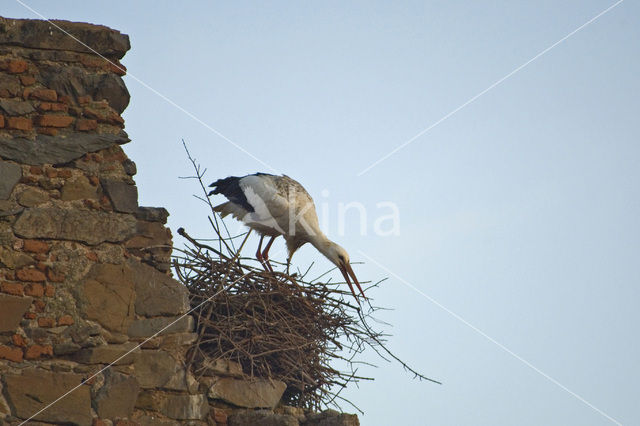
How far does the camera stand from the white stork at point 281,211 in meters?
7.75

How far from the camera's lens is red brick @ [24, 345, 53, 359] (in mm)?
4105

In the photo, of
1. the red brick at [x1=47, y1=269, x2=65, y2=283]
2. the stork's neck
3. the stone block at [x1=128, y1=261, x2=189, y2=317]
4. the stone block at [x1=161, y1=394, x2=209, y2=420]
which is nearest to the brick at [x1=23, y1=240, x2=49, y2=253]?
the red brick at [x1=47, y1=269, x2=65, y2=283]

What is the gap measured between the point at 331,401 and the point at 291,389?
0.29m

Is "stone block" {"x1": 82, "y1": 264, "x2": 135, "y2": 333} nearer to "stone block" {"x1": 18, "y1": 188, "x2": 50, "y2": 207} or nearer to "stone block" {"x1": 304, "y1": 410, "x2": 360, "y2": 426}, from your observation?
"stone block" {"x1": 18, "y1": 188, "x2": 50, "y2": 207}

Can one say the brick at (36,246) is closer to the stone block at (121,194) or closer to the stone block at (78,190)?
the stone block at (78,190)

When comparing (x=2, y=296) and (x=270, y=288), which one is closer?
(x=2, y=296)

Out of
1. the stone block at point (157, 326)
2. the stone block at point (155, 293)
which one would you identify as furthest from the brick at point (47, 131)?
the stone block at point (157, 326)

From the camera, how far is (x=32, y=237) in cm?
423

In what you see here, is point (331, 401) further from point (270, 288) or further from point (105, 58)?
point (105, 58)

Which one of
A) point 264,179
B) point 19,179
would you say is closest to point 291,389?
point 19,179

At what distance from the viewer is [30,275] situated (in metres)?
4.18

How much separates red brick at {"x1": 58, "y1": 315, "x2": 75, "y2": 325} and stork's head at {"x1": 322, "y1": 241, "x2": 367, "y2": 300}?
374cm

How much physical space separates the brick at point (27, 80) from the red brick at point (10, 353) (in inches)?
54.2

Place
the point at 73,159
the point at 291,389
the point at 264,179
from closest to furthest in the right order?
the point at 73,159
the point at 291,389
the point at 264,179
